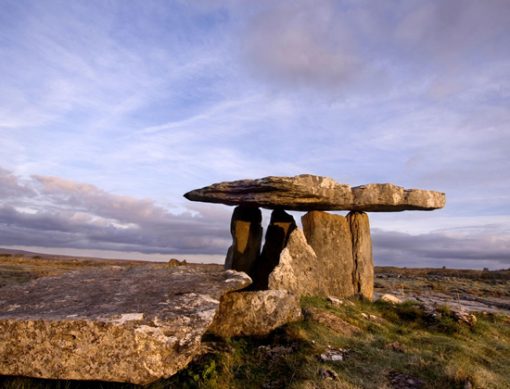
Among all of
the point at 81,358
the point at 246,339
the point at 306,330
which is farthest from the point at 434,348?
the point at 81,358

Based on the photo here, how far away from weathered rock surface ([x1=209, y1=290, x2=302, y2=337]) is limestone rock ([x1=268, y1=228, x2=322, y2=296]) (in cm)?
360

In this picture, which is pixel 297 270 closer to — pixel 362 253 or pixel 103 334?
pixel 362 253

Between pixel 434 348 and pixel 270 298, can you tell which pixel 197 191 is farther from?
pixel 434 348

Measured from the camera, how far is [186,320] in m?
6.37

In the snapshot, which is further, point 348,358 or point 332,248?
point 332,248

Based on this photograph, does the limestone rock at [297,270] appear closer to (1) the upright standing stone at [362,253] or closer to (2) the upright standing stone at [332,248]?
(2) the upright standing stone at [332,248]

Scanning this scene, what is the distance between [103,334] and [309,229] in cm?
986

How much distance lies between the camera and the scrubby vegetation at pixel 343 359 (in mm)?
6316

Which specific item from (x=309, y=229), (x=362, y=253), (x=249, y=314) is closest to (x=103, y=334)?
(x=249, y=314)

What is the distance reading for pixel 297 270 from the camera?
12.7 metres

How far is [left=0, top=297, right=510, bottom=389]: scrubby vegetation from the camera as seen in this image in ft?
20.7

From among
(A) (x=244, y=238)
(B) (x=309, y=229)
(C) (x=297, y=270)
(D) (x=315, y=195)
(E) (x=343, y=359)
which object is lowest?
(E) (x=343, y=359)

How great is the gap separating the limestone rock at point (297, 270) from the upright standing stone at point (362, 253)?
2500 mm

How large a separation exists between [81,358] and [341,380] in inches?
135
